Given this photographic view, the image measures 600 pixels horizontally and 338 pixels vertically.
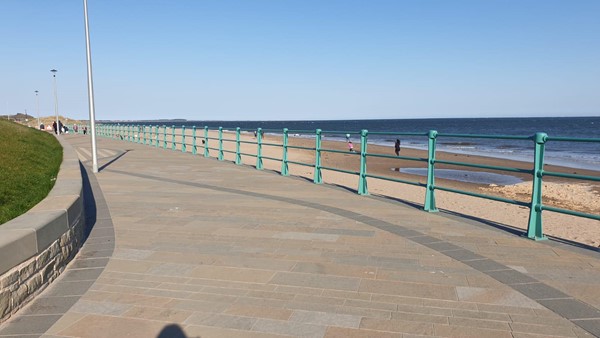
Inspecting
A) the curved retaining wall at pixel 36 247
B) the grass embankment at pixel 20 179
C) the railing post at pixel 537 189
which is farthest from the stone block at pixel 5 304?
the railing post at pixel 537 189

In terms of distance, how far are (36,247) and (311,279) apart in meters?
2.33

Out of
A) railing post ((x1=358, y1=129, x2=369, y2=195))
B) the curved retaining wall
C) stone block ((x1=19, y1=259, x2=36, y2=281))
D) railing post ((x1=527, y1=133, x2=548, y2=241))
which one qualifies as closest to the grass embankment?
the curved retaining wall

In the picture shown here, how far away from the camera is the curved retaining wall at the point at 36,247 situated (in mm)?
3761

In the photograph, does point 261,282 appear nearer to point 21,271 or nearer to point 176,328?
point 176,328

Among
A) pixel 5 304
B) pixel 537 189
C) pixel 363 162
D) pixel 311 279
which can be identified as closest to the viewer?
pixel 5 304

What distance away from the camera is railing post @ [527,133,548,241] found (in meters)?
5.89

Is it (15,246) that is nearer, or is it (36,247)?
(15,246)

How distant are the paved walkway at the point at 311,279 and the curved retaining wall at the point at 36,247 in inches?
4.8

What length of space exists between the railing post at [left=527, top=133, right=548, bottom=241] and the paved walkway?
0.72 ft

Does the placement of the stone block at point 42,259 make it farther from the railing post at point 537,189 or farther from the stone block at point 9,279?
the railing post at point 537,189

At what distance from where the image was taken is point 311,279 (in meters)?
4.68

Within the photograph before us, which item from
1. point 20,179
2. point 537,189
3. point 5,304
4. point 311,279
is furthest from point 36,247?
point 537,189

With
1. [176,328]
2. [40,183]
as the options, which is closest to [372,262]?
[176,328]

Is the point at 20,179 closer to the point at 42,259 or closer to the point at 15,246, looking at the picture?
the point at 42,259
